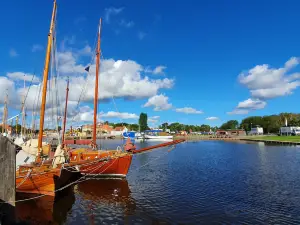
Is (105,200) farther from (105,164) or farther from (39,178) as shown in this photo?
(105,164)

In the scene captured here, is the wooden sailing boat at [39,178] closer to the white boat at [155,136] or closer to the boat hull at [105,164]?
the boat hull at [105,164]

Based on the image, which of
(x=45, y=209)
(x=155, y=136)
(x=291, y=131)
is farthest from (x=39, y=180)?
(x=155, y=136)

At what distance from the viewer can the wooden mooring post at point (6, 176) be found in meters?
12.2

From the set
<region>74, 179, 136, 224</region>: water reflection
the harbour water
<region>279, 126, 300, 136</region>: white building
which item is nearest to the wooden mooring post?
the harbour water

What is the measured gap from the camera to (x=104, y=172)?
27.9m

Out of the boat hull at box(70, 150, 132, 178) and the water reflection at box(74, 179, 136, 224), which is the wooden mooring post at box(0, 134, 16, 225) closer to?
the water reflection at box(74, 179, 136, 224)

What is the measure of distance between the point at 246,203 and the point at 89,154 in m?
15.8

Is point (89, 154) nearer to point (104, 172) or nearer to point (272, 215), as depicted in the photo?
point (104, 172)

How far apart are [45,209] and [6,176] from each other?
6.64m

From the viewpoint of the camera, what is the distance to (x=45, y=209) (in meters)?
18.0

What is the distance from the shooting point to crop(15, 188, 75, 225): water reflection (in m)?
16.3

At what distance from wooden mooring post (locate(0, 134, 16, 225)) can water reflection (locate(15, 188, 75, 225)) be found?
340cm

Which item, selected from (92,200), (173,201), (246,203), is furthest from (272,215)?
(92,200)

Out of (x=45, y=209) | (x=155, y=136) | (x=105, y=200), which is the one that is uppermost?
(x=155, y=136)
